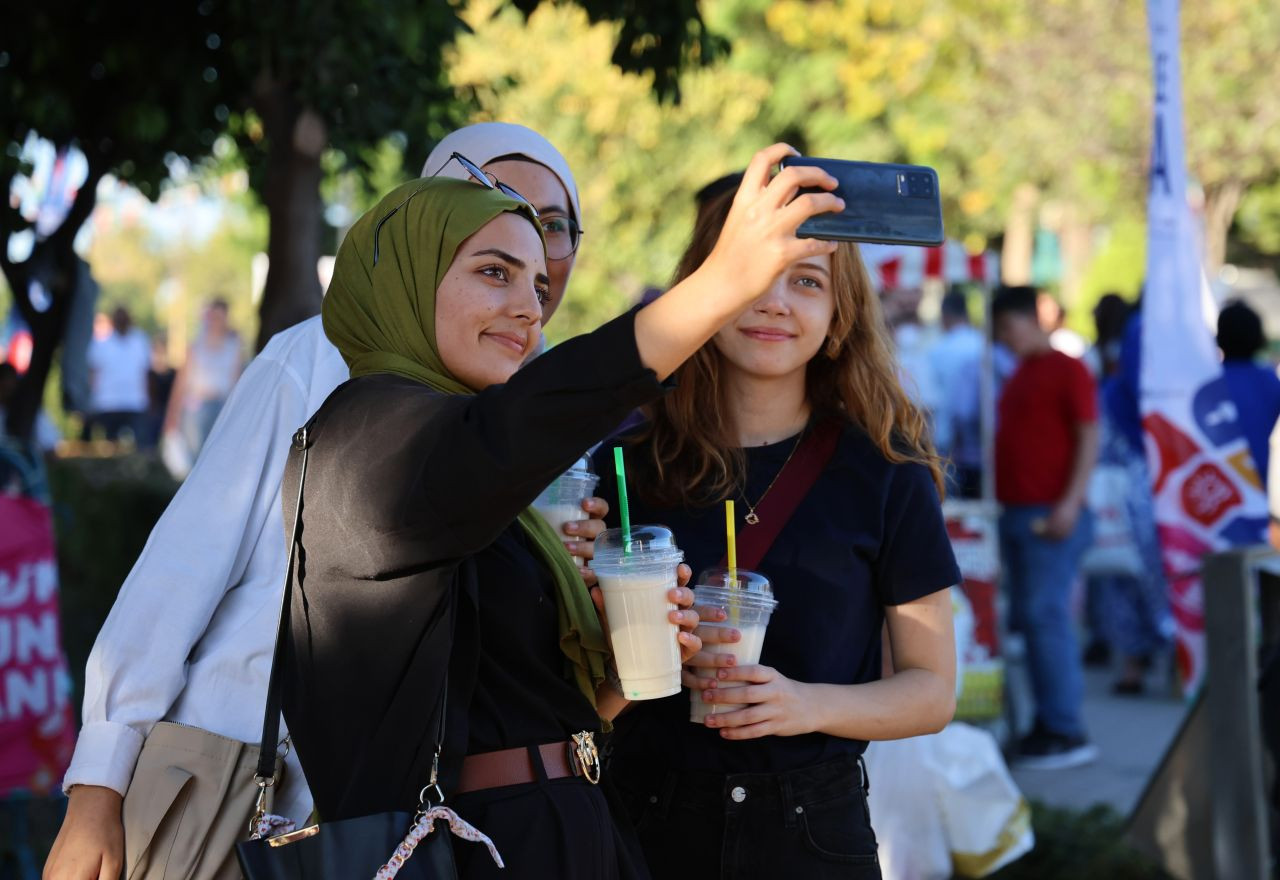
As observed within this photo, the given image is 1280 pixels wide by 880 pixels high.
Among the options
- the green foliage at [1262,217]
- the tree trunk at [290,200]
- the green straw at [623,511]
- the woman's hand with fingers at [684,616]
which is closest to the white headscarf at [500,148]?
the green straw at [623,511]

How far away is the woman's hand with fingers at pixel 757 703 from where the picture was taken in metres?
2.50

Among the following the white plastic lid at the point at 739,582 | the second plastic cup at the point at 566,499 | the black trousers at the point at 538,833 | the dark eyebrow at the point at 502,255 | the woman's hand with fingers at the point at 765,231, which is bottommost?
the black trousers at the point at 538,833

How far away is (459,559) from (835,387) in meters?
1.21

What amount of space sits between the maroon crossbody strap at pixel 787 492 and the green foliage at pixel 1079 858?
314 centimetres

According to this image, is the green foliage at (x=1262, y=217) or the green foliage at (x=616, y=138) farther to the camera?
the green foliage at (x=1262, y=217)

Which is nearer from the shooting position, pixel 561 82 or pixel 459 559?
pixel 459 559

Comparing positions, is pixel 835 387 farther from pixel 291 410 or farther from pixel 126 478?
pixel 126 478

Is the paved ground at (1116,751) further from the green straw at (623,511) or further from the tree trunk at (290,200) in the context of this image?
the green straw at (623,511)

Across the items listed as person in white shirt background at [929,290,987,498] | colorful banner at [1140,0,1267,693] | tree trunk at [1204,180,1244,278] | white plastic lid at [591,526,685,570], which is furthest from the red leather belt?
tree trunk at [1204,180,1244,278]

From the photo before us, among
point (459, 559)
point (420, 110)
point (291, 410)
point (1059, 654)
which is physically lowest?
point (1059, 654)

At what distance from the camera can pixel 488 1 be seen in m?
16.5

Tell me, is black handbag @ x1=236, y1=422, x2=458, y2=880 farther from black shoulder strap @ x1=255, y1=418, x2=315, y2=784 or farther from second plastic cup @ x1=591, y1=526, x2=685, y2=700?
second plastic cup @ x1=591, y1=526, x2=685, y2=700

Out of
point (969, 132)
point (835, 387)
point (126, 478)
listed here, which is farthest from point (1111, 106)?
point (835, 387)

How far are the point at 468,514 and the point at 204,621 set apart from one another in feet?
2.74
